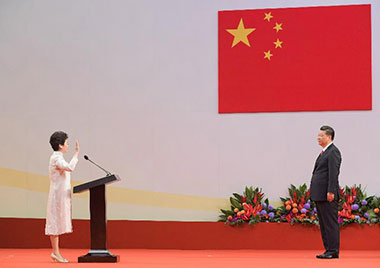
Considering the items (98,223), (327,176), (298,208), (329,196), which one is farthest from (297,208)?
(98,223)

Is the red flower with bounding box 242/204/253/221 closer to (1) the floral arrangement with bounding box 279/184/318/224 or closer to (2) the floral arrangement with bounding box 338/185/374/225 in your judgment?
(1) the floral arrangement with bounding box 279/184/318/224

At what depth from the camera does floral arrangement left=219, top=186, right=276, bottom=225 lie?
21.4 feet

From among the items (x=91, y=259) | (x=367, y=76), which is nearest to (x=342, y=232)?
(x=367, y=76)

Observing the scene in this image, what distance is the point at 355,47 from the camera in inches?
265

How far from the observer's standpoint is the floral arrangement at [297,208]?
6.41 metres

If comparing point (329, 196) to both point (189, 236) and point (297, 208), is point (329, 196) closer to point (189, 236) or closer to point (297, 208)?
point (297, 208)

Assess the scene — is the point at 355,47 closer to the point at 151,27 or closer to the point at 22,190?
the point at 151,27

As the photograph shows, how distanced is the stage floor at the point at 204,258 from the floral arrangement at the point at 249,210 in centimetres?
36

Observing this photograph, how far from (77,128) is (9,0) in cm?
180

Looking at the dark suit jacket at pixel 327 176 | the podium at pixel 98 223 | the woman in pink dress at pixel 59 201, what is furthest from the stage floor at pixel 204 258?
the dark suit jacket at pixel 327 176

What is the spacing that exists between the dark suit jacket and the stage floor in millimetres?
593

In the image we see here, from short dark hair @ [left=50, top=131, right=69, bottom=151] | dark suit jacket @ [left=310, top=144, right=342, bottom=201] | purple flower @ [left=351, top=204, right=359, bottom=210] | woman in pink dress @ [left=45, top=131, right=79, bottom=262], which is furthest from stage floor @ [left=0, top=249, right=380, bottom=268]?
short dark hair @ [left=50, top=131, right=69, bottom=151]

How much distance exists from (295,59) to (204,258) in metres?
2.60

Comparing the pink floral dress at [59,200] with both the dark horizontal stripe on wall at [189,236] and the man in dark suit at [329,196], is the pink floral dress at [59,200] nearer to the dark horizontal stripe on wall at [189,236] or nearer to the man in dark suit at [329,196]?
the dark horizontal stripe on wall at [189,236]
